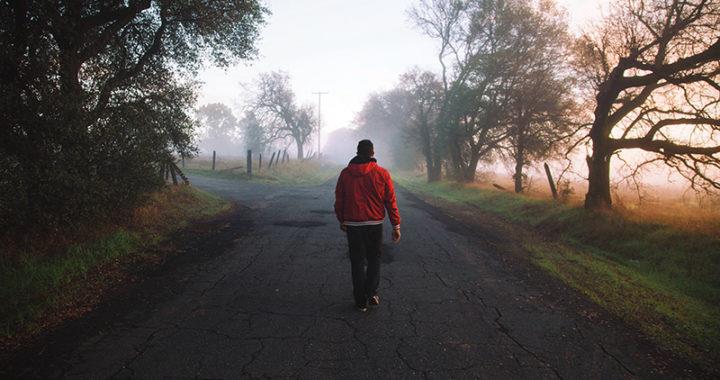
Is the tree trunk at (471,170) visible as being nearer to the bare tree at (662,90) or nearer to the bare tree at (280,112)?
the bare tree at (662,90)

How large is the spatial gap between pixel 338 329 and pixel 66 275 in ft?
13.8

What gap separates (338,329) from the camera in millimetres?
4273

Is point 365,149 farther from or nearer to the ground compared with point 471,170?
farther from the ground


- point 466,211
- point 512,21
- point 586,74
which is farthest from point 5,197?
point 512,21

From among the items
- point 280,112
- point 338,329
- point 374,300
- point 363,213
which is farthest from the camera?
point 280,112

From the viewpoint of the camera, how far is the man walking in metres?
4.81

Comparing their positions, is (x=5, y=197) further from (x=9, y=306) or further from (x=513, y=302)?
(x=513, y=302)

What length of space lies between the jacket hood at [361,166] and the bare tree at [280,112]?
44906mm

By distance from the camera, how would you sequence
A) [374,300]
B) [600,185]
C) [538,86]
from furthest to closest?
[538,86]
[600,185]
[374,300]

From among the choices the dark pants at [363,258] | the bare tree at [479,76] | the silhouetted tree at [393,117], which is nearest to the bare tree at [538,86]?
the bare tree at [479,76]

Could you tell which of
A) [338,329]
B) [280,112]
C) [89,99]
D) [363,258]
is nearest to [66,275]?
[89,99]

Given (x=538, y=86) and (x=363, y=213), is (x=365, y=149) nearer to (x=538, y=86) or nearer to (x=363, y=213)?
(x=363, y=213)

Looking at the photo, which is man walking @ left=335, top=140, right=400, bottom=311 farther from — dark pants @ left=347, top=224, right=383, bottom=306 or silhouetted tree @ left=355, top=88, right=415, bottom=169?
silhouetted tree @ left=355, top=88, right=415, bottom=169

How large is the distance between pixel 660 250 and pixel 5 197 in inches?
487
